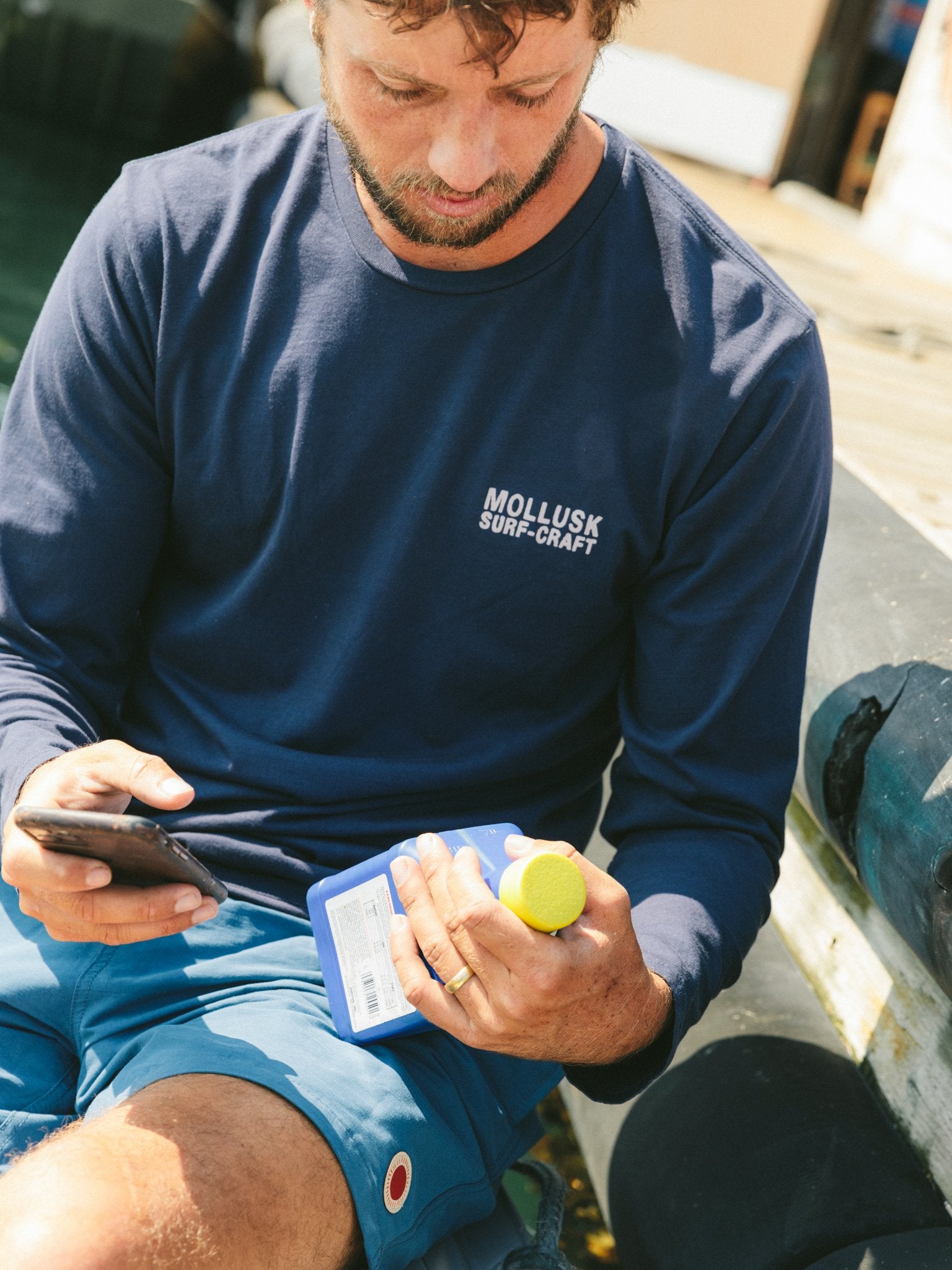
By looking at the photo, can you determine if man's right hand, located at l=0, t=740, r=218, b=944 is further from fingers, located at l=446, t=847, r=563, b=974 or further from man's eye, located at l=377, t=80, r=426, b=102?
man's eye, located at l=377, t=80, r=426, b=102

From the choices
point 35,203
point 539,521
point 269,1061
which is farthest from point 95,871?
point 35,203

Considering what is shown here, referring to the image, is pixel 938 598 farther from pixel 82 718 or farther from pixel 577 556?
pixel 82 718

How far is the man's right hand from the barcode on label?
0.61ft

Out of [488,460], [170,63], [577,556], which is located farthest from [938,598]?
[170,63]

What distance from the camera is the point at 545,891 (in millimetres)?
1185

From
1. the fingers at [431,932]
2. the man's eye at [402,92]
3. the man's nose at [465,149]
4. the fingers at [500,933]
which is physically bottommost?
the fingers at [431,932]

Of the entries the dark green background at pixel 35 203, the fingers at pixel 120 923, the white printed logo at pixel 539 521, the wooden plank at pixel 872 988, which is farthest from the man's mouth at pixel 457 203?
the dark green background at pixel 35 203

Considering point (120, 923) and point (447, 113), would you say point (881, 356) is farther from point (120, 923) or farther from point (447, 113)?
point (120, 923)

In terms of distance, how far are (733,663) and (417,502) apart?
40 cm

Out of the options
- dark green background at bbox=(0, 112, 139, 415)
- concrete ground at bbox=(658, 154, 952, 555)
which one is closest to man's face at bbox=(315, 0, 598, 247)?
concrete ground at bbox=(658, 154, 952, 555)

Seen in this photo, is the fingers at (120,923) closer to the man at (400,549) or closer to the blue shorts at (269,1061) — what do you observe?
the man at (400,549)

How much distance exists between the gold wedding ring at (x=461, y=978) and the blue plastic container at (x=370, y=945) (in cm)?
13

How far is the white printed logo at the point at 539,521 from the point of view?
1502 mm

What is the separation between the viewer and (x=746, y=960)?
212 cm
